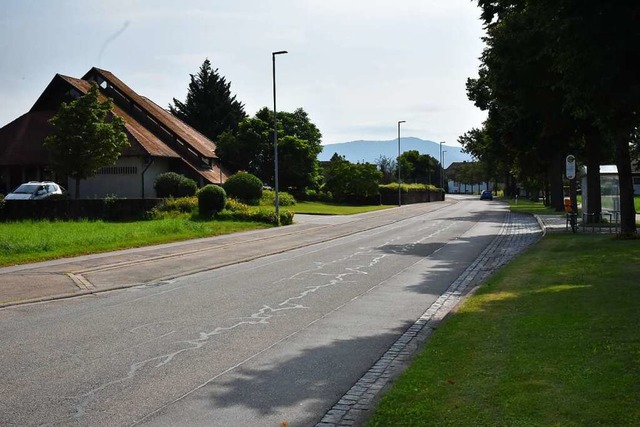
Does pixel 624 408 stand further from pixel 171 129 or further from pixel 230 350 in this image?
pixel 171 129

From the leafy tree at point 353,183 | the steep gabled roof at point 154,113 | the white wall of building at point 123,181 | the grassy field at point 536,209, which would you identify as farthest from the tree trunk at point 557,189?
the white wall of building at point 123,181

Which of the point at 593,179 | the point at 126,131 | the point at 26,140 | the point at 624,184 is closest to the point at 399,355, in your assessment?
the point at 624,184

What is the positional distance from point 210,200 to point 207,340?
2807 cm

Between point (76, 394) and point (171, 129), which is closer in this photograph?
point (76, 394)

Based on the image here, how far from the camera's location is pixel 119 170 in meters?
48.7

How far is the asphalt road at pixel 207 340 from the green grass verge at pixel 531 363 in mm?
886

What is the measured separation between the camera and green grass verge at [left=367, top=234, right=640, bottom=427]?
5.57 metres

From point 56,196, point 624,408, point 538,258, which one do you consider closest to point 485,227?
point 538,258

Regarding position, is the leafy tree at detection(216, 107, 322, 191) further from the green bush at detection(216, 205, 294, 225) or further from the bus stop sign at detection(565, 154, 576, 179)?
the bus stop sign at detection(565, 154, 576, 179)

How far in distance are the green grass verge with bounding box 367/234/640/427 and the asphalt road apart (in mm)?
886

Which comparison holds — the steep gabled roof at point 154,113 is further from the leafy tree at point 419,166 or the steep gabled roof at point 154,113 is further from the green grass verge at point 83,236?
the leafy tree at point 419,166

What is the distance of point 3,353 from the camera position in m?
8.69

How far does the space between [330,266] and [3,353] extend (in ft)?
37.1

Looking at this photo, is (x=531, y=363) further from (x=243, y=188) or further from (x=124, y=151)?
(x=124, y=151)
